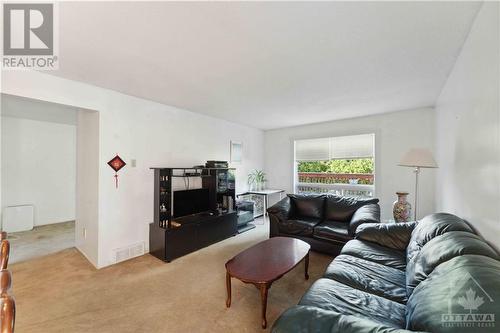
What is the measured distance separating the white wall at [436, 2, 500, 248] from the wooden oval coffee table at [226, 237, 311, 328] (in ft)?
4.86

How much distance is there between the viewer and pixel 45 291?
88.1 inches

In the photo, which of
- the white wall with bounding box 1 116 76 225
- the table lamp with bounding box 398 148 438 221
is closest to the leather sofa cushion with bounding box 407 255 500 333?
the table lamp with bounding box 398 148 438 221

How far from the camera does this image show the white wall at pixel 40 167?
4.32 m

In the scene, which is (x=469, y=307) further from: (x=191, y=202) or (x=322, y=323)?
(x=191, y=202)

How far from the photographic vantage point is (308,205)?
149 inches

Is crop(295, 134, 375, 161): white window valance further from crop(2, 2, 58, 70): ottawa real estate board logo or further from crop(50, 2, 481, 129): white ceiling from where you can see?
crop(2, 2, 58, 70): ottawa real estate board logo

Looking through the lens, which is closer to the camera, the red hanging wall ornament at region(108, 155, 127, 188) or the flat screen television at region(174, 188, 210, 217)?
the red hanging wall ornament at region(108, 155, 127, 188)

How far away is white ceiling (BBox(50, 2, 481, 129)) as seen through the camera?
1451 millimetres

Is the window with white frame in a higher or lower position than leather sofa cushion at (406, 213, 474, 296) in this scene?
higher

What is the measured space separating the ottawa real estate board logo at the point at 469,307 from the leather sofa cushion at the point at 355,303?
461 millimetres

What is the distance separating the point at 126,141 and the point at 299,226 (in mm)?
2952

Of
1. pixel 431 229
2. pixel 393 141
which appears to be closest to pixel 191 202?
pixel 431 229

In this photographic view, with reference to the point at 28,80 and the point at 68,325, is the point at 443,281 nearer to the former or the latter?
the point at 68,325

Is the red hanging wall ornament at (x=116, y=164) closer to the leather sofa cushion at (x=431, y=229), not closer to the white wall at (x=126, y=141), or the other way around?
the white wall at (x=126, y=141)
